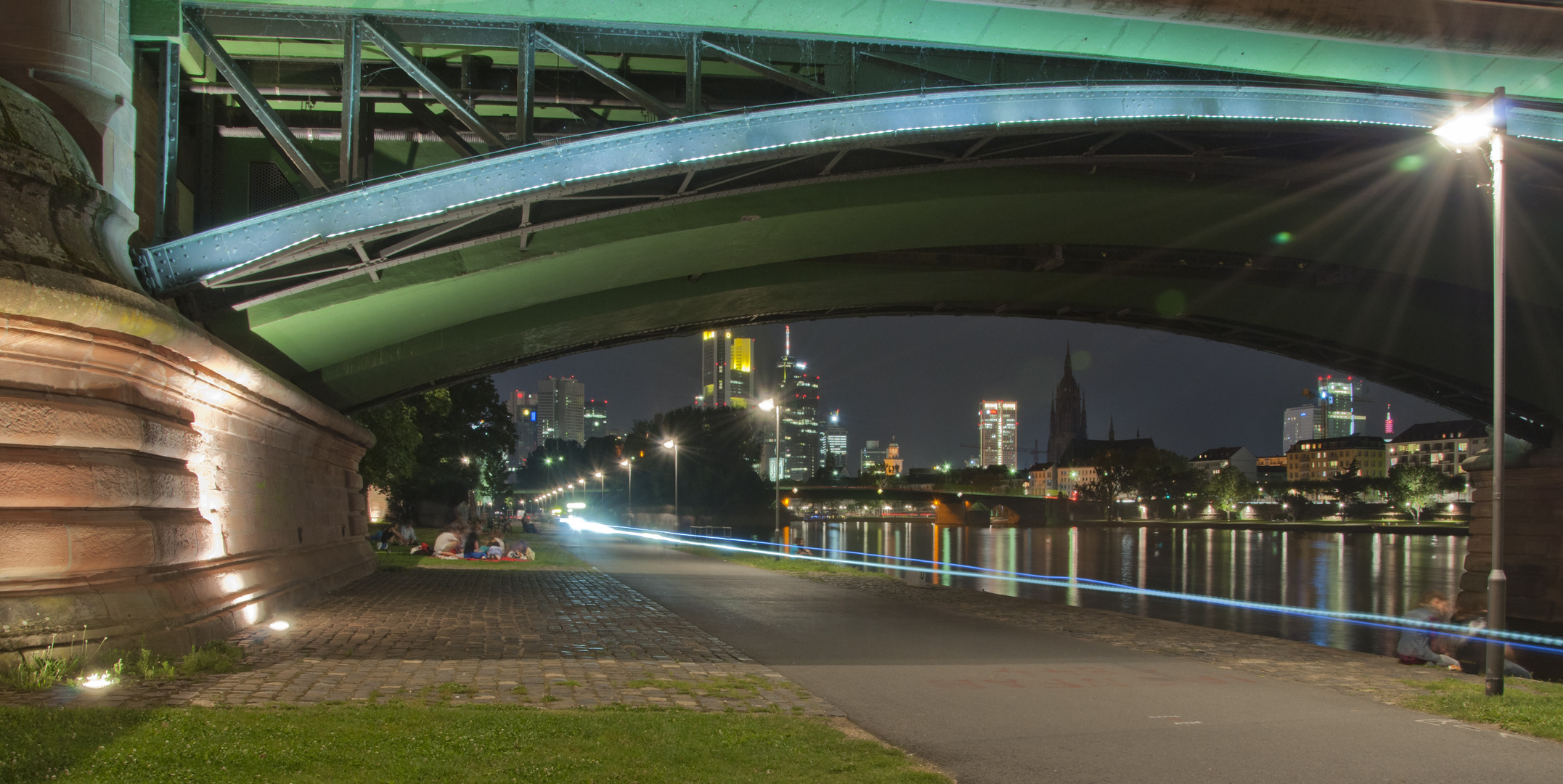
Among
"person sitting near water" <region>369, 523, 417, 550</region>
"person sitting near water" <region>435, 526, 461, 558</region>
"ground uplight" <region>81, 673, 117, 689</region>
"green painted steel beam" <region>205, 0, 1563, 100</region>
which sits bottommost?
"person sitting near water" <region>369, 523, 417, 550</region>

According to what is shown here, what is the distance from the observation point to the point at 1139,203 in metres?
19.1

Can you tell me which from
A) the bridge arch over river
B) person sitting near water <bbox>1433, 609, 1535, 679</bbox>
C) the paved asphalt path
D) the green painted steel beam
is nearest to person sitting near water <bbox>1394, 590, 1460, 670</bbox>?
person sitting near water <bbox>1433, 609, 1535, 679</bbox>

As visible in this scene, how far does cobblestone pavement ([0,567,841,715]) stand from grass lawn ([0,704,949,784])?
705 millimetres

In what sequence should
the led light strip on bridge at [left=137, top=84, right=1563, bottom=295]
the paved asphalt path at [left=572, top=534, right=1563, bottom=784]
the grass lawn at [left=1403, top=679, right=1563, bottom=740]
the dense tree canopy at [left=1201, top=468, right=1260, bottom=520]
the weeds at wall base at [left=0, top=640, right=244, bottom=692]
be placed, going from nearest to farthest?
the paved asphalt path at [left=572, top=534, right=1563, bottom=784], the weeds at wall base at [left=0, top=640, right=244, bottom=692], the grass lawn at [left=1403, top=679, right=1563, bottom=740], the led light strip on bridge at [left=137, top=84, right=1563, bottom=295], the dense tree canopy at [left=1201, top=468, right=1260, bottom=520]

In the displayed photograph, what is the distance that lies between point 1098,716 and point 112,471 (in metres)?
8.24

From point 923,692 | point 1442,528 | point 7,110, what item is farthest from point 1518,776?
point 1442,528

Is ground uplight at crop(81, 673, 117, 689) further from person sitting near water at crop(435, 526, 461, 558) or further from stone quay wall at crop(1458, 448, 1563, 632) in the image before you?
stone quay wall at crop(1458, 448, 1563, 632)

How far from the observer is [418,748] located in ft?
19.6

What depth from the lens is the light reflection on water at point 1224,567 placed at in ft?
102

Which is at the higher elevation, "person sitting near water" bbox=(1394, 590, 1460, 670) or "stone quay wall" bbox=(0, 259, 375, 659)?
"stone quay wall" bbox=(0, 259, 375, 659)

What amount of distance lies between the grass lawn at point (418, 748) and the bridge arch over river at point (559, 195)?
2.57m

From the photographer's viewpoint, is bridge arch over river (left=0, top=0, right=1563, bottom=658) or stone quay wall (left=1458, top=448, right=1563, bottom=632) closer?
bridge arch over river (left=0, top=0, right=1563, bottom=658)

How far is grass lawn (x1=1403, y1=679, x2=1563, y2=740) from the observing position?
786 cm

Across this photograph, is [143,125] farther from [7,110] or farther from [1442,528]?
[1442,528]
